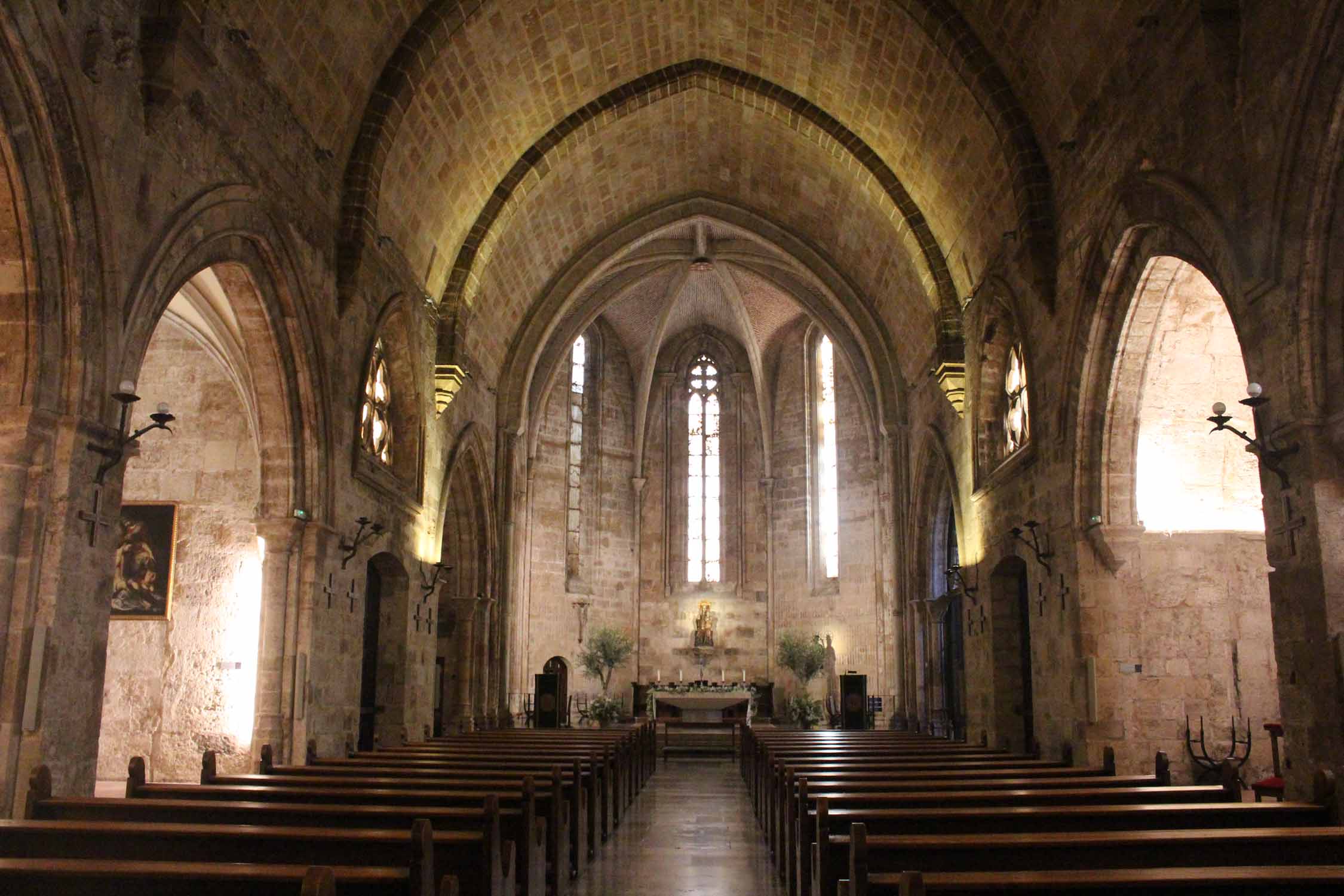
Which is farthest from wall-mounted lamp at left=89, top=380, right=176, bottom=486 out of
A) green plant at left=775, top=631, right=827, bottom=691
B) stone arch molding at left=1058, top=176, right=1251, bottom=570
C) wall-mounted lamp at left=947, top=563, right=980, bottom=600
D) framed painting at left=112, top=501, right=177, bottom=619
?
green plant at left=775, top=631, right=827, bottom=691

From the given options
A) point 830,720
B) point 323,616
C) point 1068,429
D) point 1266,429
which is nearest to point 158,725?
point 323,616

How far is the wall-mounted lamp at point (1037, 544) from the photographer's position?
13438mm

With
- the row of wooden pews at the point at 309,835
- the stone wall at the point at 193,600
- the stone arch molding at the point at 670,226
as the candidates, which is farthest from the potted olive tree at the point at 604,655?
the row of wooden pews at the point at 309,835

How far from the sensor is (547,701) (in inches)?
910

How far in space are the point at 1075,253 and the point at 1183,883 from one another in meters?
9.54

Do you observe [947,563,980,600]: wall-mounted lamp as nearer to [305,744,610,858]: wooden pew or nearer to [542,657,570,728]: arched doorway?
[305,744,610,858]: wooden pew

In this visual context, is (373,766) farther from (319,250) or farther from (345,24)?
(345,24)

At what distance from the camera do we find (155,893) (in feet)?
14.7

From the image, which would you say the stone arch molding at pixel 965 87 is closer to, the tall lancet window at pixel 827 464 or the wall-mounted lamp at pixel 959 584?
the wall-mounted lamp at pixel 959 584

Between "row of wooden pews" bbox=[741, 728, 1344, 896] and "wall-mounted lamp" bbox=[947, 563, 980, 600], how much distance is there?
774cm

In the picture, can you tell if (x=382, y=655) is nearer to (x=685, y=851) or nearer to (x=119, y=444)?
(x=685, y=851)

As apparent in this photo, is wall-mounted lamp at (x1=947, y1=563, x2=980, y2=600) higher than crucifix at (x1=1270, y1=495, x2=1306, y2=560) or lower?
higher

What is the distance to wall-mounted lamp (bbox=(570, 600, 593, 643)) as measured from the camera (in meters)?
29.2

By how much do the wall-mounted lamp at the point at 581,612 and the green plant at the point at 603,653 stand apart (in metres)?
0.27
